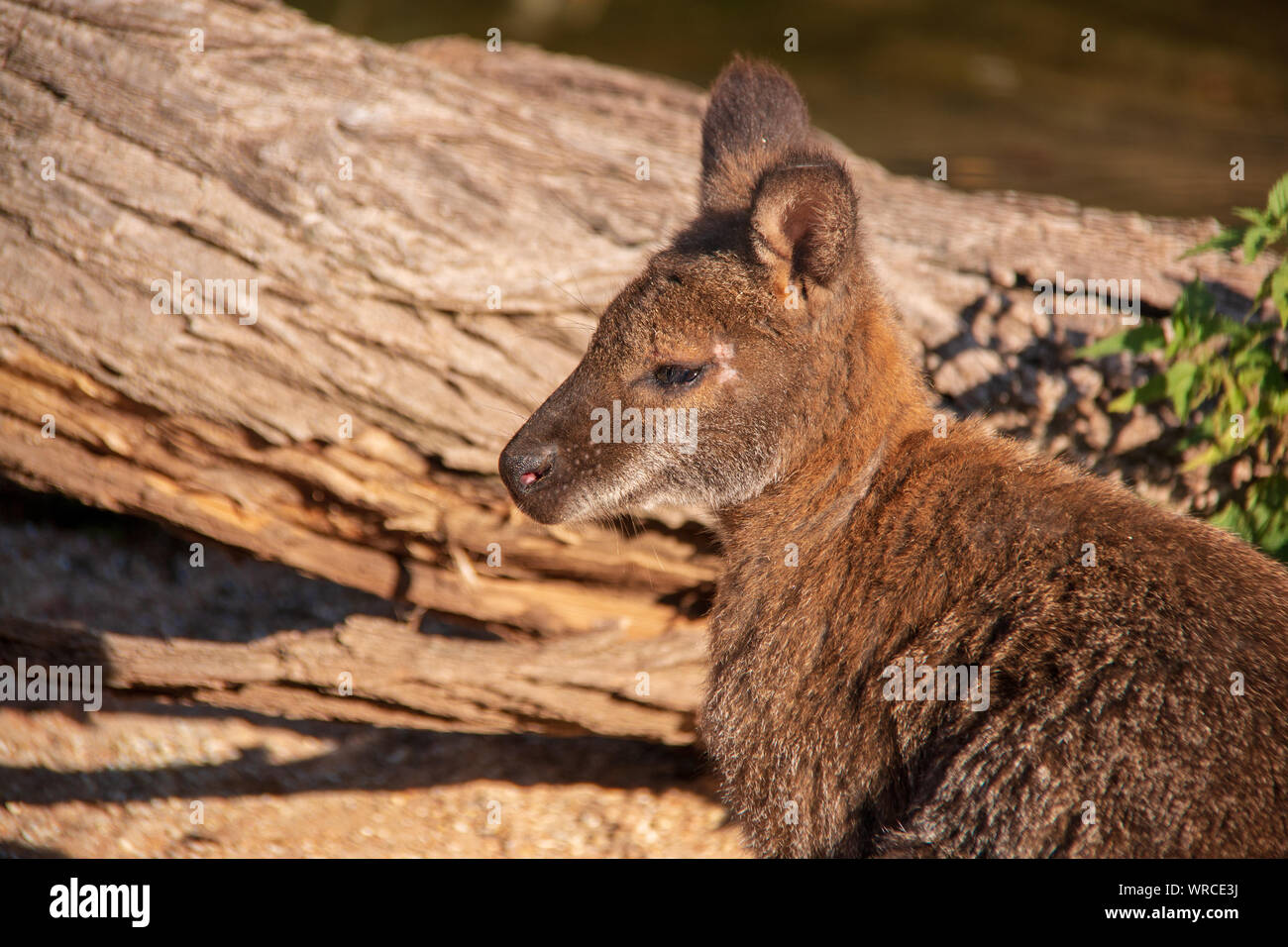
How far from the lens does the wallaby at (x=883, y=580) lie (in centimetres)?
334

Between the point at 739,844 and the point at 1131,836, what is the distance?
301 cm

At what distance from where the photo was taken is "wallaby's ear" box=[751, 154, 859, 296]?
3.77 m

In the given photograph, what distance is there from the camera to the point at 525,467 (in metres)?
4.32

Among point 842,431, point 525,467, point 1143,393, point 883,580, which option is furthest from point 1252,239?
point 525,467

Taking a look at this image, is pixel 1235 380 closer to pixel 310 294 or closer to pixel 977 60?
pixel 310 294

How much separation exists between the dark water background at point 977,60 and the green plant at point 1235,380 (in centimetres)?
445

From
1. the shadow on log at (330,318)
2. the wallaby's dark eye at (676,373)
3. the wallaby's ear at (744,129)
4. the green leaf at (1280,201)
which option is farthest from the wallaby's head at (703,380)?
the green leaf at (1280,201)

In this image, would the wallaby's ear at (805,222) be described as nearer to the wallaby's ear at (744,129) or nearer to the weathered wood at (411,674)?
the wallaby's ear at (744,129)

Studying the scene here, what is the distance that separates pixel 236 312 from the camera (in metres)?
4.95

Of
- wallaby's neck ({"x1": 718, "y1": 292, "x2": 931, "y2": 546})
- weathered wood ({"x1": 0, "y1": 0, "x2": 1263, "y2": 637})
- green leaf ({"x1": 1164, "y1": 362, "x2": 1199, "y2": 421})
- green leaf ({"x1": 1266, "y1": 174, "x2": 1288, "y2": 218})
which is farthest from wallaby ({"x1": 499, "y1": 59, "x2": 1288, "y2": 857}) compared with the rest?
green leaf ({"x1": 1266, "y1": 174, "x2": 1288, "y2": 218})

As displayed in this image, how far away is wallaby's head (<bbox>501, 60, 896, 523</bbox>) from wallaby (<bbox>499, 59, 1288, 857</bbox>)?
0.01 meters
